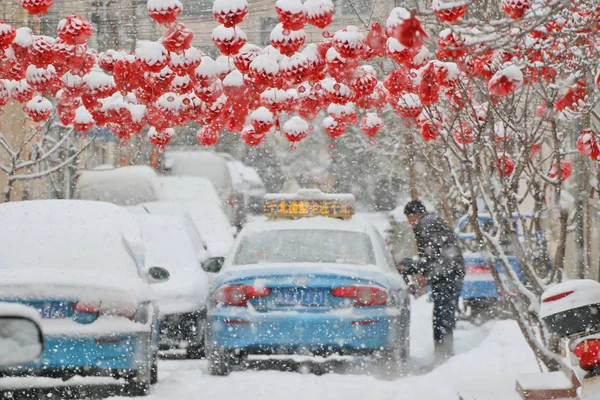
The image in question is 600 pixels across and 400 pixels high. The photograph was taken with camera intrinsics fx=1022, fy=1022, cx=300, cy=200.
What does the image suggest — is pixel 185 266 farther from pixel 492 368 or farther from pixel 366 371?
pixel 492 368

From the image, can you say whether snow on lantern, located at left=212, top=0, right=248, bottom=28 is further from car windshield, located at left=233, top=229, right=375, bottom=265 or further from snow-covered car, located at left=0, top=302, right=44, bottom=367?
car windshield, located at left=233, top=229, right=375, bottom=265

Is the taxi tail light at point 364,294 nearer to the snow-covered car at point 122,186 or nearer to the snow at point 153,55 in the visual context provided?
the snow at point 153,55

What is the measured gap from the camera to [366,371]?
32.7 ft

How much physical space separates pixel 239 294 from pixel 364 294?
1.12 metres

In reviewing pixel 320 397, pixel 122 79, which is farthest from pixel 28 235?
pixel 320 397

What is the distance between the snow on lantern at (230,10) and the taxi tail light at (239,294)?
3.54 meters

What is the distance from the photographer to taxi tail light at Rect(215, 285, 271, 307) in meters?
9.11

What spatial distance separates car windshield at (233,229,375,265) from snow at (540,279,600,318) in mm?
6043

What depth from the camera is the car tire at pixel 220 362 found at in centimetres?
923

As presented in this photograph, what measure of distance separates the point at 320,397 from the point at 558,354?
78.9 inches

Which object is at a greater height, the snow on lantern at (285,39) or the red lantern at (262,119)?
the snow on lantern at (285,39)

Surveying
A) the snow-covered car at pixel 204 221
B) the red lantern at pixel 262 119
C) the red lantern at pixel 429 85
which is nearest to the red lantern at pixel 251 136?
the red lantern at pixel 262 119

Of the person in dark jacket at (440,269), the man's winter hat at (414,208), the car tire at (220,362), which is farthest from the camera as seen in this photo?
the man's winter hat at (414,208)

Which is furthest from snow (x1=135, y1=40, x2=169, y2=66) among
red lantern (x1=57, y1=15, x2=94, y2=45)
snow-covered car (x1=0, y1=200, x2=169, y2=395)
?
snow-covered car (x1=0, y1=200, x2=169, y2=395)
